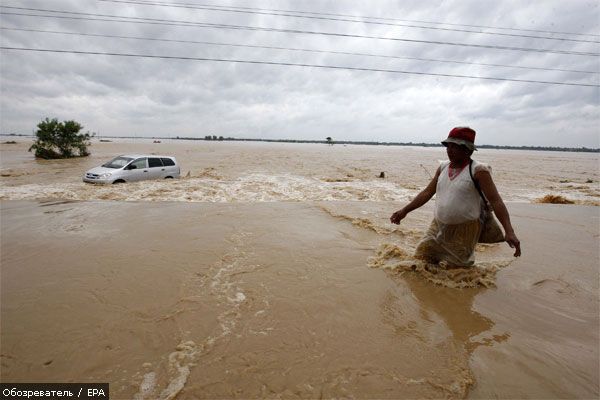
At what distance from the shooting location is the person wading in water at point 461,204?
133 inches

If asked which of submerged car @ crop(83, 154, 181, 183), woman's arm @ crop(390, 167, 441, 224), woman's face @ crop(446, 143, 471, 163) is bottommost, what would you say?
submerged car @ crop(83, 154, 181, 183)

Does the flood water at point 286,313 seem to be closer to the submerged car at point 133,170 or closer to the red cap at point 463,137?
the red cap at point 463,137

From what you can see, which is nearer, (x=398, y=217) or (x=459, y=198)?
(x=459, y=198)

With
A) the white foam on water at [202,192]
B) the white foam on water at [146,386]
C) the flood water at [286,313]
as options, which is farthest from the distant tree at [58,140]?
the white foam on water at [146,386]

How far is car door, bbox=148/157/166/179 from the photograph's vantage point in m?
14.1

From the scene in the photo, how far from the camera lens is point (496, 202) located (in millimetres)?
3361

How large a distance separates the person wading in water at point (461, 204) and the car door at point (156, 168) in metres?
13.2

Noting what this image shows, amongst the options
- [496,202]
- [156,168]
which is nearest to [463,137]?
[496,202]

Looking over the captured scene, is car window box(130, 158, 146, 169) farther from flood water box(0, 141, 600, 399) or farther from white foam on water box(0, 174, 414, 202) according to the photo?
flood water box(0, 141, 600, 399)

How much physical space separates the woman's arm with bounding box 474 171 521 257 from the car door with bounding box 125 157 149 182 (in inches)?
536

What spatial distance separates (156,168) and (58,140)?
1951 cm

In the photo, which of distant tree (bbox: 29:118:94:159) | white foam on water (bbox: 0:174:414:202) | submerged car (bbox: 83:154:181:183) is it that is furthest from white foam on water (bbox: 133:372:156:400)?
distant tree (bbox: 29:118:94:159)

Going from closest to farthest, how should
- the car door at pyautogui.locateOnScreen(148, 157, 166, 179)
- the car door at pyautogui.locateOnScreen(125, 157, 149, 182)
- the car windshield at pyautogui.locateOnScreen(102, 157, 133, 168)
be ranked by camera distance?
1. the car door at pyautogui.locateOnScreen(125, 157, 149, 182)
2. the car windshield at pyautogui.locateOnScreen(102, 157, 133, 168)
3. the car door at pyautogui.locateOnScreen(148, 157, 166, 179)

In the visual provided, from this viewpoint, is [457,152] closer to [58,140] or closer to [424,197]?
[424,197]
